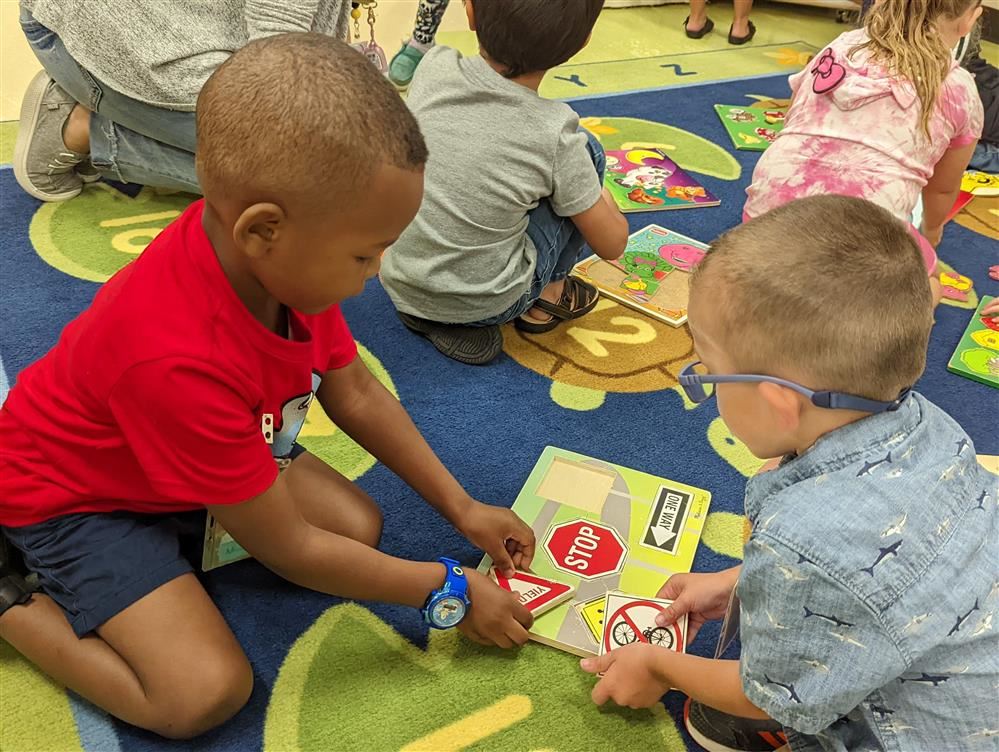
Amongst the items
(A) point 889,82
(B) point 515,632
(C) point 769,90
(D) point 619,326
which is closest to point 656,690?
(B) point 515,632

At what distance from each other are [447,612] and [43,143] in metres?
1.33

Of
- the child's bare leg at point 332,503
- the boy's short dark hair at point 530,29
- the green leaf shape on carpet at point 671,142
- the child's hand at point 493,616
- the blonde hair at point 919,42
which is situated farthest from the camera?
the green leaf shape on carpet at point 671,142

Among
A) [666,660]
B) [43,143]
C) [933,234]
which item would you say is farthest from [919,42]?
[43,143]

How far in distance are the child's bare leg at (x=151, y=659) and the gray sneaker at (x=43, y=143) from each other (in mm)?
1093

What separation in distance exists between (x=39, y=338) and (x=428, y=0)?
4.76 ft

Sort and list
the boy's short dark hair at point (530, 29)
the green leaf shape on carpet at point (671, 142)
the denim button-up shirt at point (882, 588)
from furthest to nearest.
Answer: the green leaf shape on carpet at point (671, 142)
the boy's short dark hair at point (530, 29)
the denim button-up shirt at point (882, 588)

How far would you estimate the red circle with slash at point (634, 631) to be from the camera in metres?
0.99

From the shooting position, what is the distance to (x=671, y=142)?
86.4 inches

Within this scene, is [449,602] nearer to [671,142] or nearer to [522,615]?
[522,615]

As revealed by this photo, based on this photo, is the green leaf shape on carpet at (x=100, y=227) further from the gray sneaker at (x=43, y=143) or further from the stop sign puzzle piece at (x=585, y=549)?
the stop sign puzzle piece at (x=585, y=549)

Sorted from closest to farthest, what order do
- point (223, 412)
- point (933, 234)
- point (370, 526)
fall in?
1. point (223, 412)
2. point (370, 526)
3. point (933, 234)

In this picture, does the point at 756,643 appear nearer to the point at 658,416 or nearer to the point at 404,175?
the point at 404,175

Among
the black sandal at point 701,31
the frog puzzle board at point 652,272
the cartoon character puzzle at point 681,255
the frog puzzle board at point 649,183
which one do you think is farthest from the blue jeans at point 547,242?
the black sandal at point 701,31

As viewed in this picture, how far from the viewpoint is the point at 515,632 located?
1.00 m
